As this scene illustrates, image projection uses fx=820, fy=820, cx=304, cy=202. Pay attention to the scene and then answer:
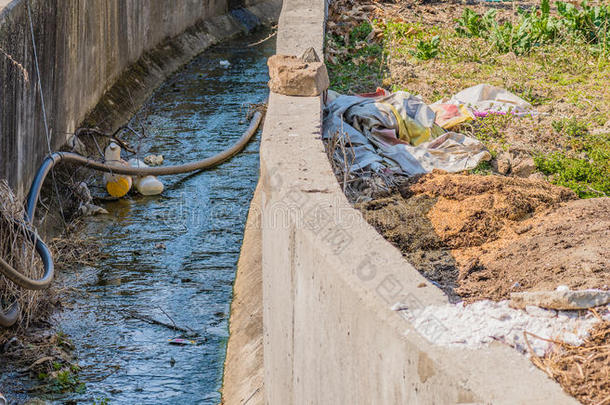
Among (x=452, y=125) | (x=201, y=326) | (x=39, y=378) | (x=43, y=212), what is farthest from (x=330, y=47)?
(x=39, y=378)

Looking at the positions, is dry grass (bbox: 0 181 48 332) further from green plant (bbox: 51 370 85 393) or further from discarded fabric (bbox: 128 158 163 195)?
discarded fabric (bbox: 128 158 163 195)

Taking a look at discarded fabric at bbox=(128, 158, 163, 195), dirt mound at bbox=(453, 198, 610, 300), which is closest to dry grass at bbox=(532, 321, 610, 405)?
dirt mound at bbox=(453, 198, 610, 300)

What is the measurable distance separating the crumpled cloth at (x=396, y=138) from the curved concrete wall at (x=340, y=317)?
1.25 m

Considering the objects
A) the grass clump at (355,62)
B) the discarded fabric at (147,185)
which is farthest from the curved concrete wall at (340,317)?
the grass clump at (355,62)

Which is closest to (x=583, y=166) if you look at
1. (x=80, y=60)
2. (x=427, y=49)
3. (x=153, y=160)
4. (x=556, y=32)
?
(x=427, y=49)

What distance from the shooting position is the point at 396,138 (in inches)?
255

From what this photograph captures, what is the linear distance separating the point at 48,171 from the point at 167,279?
1519mm

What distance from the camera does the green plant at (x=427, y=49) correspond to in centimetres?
955

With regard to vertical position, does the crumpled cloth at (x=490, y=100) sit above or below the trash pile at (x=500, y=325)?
below

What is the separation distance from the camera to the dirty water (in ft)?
18.1

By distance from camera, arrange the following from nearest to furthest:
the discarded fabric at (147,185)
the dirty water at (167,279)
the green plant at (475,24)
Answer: the dirty water at (167,279) → the discarded fabric at (147,185) → the green plant at (475,24)

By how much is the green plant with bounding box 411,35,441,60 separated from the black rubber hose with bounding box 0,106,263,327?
2.07 m

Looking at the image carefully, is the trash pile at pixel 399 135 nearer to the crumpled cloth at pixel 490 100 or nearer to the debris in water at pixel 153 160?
the crumpled cloth at pixel 490 100

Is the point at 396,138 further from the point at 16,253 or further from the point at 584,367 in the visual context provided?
the point at 584,367
